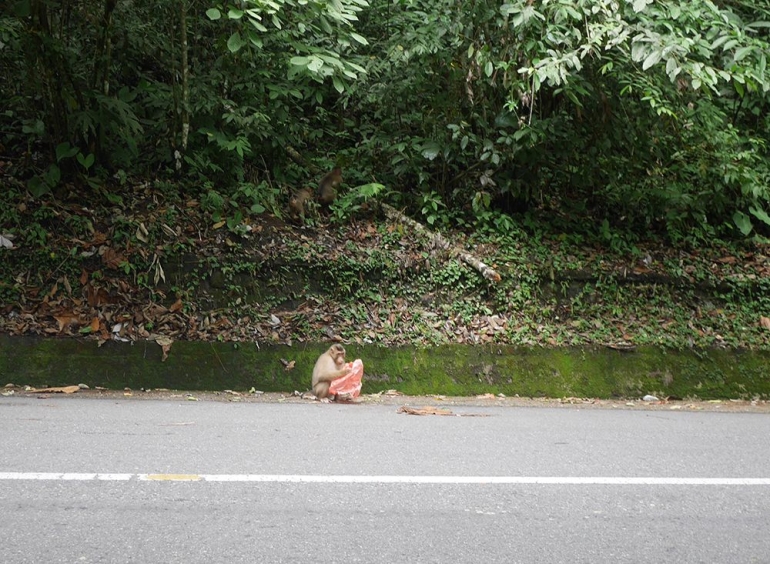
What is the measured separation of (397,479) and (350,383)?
2.90 meters

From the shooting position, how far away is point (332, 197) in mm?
10055

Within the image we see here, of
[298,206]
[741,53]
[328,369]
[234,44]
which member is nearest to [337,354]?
[328,369]

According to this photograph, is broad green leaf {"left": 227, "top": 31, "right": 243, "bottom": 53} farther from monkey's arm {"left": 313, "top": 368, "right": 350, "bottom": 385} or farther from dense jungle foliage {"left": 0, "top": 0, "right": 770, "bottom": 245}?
monkey's arm {"left": 313, "top": 368, "right": 350, "bottom": 385}

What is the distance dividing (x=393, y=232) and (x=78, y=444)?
17.5 ft

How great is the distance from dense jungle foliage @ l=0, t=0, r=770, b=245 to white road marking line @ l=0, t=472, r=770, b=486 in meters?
4.71

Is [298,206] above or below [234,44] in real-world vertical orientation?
below

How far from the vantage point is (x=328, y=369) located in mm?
7441

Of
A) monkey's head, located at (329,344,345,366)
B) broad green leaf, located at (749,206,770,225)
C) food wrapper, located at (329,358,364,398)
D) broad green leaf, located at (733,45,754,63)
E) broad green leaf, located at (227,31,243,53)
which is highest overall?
broad green leaf, located at (733,45,754,63)

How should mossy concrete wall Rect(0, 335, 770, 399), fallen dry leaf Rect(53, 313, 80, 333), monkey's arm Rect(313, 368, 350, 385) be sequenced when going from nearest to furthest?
1. monkey's arm Rect(313, 368, 350, 385)
2. mossy concrete wall Rect(0, 335, 770, 399)
3. fallen dry leaf Rect(53, 313, 80, 333)

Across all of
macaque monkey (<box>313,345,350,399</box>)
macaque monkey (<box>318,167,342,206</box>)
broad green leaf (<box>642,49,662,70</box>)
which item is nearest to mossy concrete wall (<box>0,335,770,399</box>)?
macaque monkey (<box>313,345,350,399</box>)

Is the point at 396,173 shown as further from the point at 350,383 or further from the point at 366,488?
the point at 366,488

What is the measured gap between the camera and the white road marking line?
4.39 metres

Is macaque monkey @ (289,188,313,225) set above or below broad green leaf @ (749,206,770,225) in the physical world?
below

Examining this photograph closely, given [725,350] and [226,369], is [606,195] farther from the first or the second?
[226,369]
